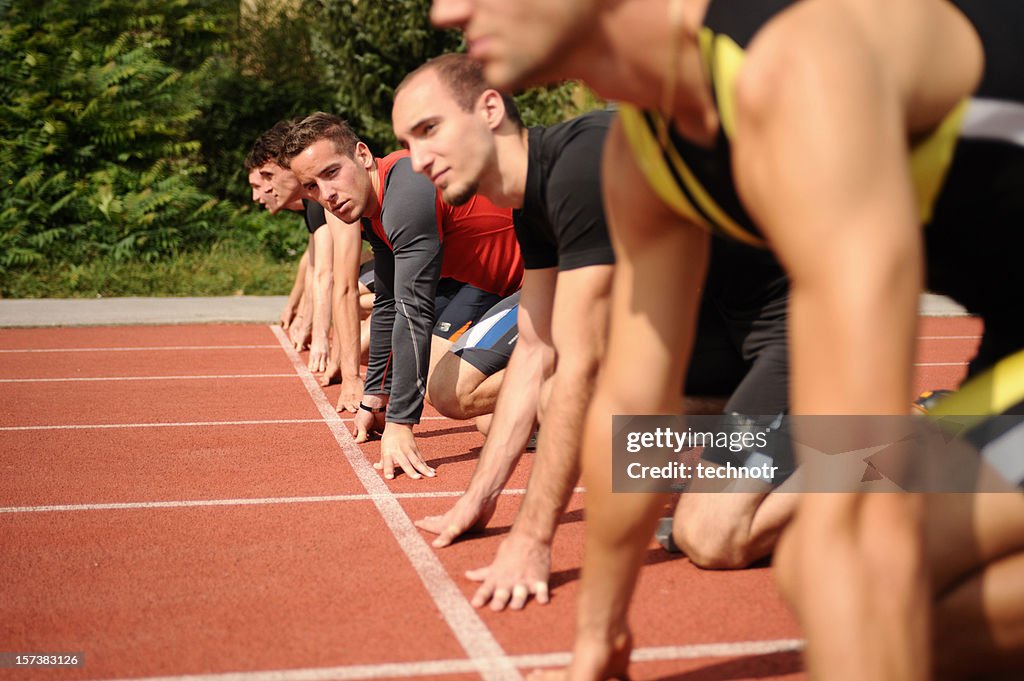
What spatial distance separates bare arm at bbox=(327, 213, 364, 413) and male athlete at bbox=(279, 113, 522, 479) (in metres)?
0.57

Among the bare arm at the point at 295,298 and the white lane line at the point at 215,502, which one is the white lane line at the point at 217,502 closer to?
the white lane line at the point at 215,502

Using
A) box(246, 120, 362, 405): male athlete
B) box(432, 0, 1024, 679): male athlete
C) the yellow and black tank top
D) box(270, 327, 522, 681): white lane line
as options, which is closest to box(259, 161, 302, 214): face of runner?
box(246, 120, 362, 405): male athlete

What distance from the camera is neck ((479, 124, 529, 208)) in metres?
3.51

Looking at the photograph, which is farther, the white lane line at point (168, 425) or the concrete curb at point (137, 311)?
the concrete curb at point (137, 311)

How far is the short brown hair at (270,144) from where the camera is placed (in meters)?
6.50

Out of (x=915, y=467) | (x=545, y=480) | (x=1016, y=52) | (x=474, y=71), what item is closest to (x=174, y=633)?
(x=545, y=480)

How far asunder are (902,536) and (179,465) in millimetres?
4266

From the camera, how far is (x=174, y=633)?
3.02 m

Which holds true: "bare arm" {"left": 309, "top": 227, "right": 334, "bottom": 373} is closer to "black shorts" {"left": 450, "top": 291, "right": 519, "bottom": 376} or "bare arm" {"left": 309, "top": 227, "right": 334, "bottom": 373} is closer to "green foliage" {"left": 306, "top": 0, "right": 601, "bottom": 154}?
"black shorts" {"left": 450, "top": 291, "right": 519, "bottom": 376}

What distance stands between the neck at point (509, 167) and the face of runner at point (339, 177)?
190 centimetres

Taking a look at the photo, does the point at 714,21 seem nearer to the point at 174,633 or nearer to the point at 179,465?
the point at 174,633

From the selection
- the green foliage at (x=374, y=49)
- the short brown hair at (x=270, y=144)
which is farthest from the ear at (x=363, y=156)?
the green foliage at (x=374, y=49)

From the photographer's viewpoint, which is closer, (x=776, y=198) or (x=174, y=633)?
(x=776, y=198)

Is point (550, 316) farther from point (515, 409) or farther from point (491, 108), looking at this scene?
point (491, 108)
